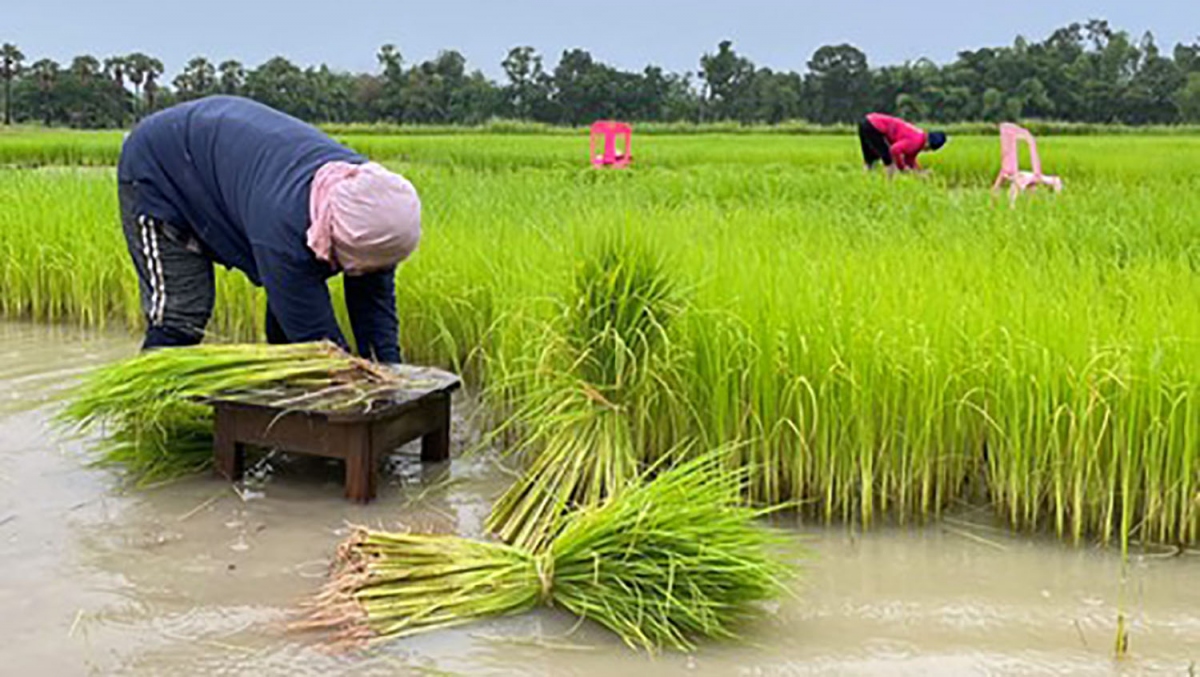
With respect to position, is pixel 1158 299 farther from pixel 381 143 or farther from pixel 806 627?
pixel 381 143

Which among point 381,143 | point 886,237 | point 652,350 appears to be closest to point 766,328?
point 652,350

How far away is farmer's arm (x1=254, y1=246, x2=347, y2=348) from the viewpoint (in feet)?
10.1

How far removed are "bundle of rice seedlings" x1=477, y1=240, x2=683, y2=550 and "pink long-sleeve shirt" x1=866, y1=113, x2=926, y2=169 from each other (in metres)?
7.36

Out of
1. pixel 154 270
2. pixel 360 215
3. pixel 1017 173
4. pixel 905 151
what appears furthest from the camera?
pixel 905 151

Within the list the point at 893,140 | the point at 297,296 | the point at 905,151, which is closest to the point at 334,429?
the point at 297,296

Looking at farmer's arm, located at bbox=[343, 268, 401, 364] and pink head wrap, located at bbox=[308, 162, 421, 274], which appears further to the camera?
farmer's arm, located at bbox=[343, 268, 401, 364]

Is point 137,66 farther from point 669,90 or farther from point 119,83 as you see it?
point 669,90

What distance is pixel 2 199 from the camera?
691cm

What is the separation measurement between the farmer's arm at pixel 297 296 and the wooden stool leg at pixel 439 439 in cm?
35

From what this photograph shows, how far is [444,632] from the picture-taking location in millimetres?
2352

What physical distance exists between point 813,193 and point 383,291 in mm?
4947

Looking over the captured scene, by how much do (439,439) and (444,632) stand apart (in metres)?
1.19

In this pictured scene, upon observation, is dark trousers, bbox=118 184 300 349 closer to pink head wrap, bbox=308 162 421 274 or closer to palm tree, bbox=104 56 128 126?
pink head wrap, bbox=308 162 421 274

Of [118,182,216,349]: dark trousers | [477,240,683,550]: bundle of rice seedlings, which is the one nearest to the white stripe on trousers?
[118,182,216,349]: dark trousers
